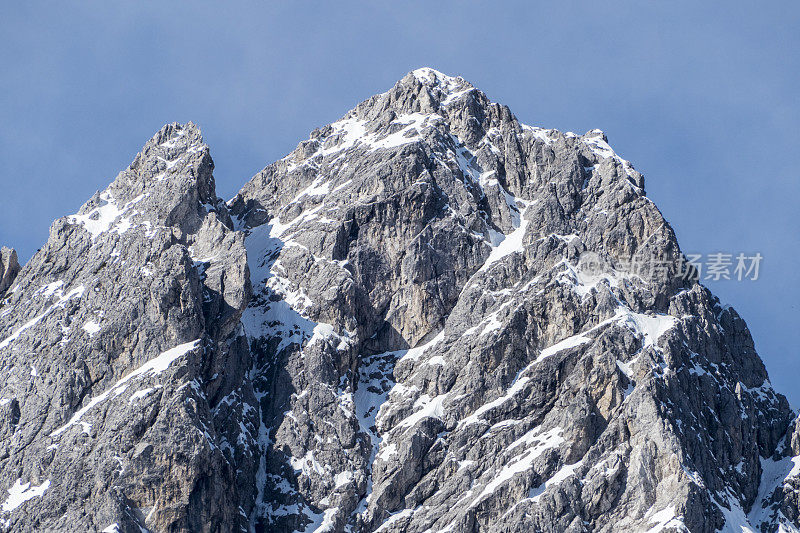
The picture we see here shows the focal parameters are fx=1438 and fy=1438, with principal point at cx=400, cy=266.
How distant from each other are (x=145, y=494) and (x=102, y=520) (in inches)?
272

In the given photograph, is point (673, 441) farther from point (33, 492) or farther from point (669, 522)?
point (33, 492)

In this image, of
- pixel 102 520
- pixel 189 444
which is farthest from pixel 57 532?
pixel 189 444

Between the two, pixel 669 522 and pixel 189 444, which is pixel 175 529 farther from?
pixel 669 522

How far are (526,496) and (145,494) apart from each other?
171 feet

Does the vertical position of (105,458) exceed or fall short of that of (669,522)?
it exceeds it

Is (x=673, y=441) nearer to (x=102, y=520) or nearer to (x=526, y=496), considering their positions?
(x=526, y=496)

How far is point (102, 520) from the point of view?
19238cm

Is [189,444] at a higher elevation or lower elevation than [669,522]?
higher

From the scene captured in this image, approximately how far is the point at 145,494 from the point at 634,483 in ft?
218

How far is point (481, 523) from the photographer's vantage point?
647 feet

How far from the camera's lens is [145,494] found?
643ft

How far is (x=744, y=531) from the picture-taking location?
650 ft

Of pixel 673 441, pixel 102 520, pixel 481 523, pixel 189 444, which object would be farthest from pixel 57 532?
pixel 673 441

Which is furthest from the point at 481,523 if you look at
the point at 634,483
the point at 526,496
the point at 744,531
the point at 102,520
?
the point at 102,520
